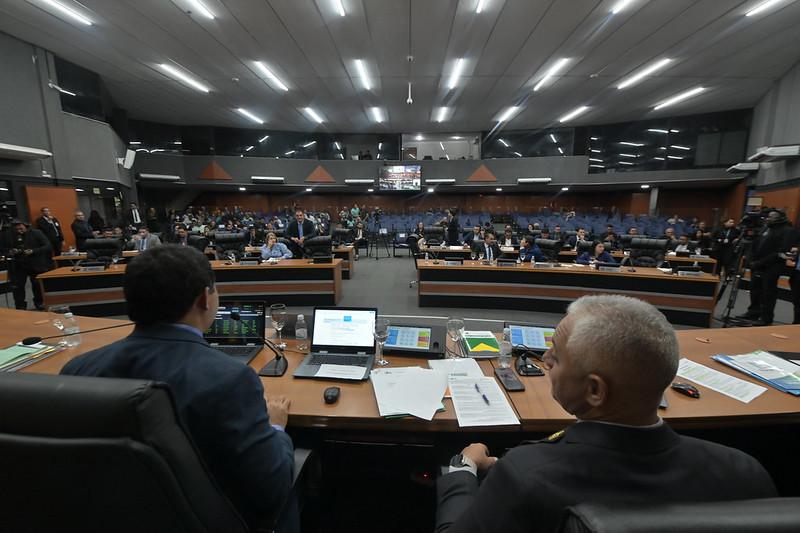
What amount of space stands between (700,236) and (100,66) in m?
16.8

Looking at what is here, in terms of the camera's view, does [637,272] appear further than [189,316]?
Yes

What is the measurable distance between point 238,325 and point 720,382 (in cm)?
268

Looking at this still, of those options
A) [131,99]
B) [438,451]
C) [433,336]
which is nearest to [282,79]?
[131,99]

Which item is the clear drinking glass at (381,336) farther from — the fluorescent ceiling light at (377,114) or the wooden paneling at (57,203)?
the fluorescent ceiling light at (377,114)

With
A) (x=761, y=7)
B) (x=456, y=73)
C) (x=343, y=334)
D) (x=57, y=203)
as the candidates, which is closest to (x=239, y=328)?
(x=343, y=334)

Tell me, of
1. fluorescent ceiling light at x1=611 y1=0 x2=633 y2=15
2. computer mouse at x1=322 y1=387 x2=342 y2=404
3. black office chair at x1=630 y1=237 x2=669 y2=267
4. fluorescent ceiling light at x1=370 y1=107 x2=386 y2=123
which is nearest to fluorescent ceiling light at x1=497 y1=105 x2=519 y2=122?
fluorescent ceiling light at x1=370 y1=107 x2=386 y2=123

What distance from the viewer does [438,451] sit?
1522mm

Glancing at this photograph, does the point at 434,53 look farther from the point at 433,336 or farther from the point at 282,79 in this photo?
the point at 433,336

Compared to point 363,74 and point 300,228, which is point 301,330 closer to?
point 300,228

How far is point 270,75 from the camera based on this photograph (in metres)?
8.34

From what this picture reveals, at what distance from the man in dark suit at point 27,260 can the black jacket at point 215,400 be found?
6.61 meters

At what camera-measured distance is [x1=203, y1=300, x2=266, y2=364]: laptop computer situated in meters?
1.97

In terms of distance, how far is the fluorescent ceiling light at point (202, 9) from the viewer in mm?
5344

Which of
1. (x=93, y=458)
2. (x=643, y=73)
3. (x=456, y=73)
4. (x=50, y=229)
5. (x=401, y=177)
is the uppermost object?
(x=456, y=73)
